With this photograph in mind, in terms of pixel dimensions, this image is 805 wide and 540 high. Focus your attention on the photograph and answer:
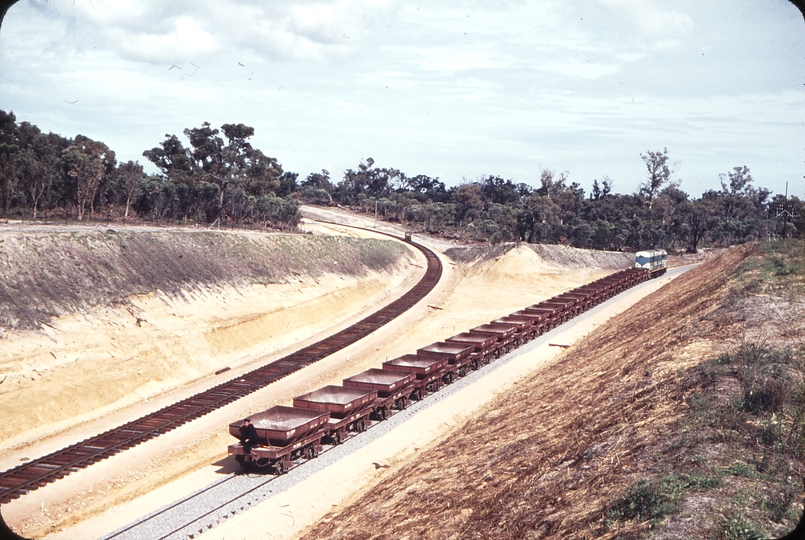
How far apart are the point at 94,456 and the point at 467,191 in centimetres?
11567

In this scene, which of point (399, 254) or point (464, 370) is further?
point (399, 254)

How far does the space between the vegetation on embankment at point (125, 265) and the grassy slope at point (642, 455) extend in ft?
70.5

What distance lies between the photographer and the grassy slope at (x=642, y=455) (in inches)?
394

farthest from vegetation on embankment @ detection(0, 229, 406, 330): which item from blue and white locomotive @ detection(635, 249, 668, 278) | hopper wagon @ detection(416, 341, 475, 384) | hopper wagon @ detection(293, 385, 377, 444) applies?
blue and white locomotive @ detection(635, 249, 668, 278)

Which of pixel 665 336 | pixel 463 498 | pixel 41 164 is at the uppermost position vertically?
pixel 41 164

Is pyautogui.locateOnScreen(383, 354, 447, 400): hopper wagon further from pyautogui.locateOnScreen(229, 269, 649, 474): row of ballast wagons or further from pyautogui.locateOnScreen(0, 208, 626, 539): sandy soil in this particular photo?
pyautogui.locateOnScreen(0, 208, 626, 539): sandy soil

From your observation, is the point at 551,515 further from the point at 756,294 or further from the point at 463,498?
the point at 756,294

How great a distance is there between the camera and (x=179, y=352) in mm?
34125

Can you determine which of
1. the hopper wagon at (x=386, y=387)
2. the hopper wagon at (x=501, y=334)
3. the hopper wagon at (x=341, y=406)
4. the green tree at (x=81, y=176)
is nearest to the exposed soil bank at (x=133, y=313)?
the hopper wagon at (x=341, y=406)

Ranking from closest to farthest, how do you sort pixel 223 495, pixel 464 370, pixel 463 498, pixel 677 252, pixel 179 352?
1. pixel 463 498
2. pixel 223 495
3. pixel 464 370
4. pixel 179 352
5. pixel 677 252

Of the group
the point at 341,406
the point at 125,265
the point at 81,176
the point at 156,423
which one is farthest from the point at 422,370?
the point at 81,176

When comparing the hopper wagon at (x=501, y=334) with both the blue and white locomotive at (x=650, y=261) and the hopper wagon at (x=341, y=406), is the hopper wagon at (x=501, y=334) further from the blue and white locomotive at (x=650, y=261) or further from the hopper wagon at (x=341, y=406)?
the blue and white locomotive at (x=650, y=261)

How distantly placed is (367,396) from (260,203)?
62848mm

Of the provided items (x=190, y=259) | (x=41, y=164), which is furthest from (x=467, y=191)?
(x=190, y=259)
